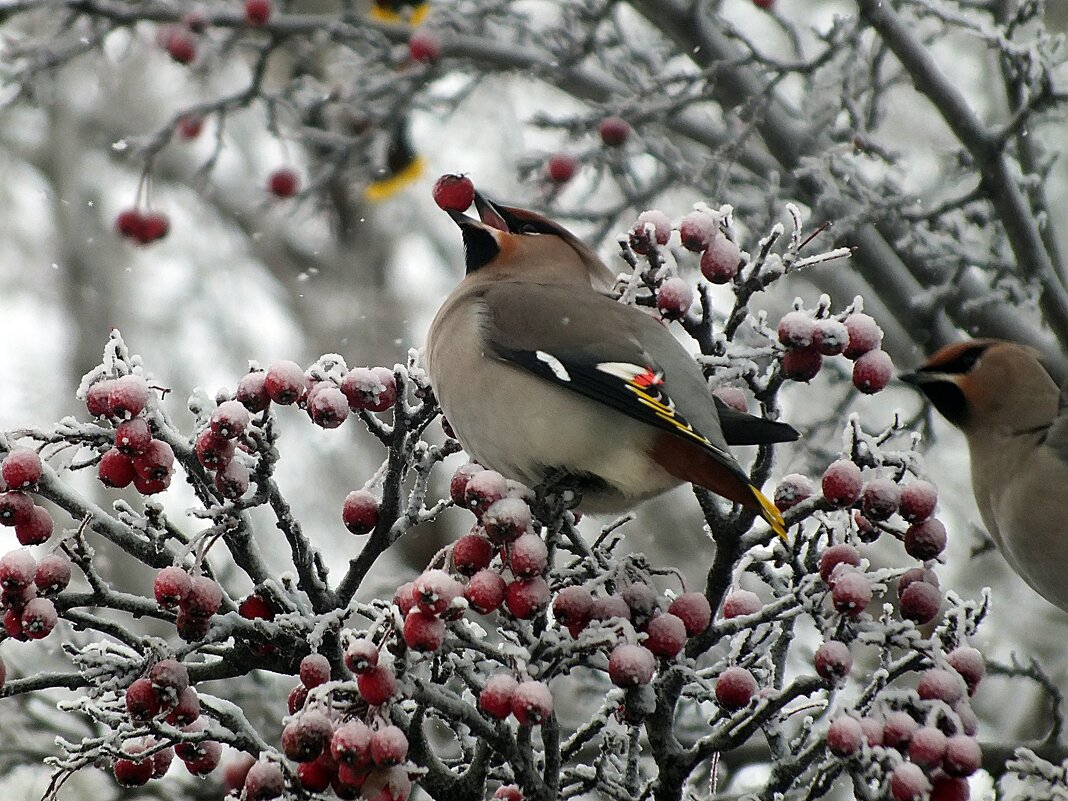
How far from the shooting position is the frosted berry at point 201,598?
6.72ft

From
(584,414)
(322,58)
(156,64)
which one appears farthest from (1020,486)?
(156,64)

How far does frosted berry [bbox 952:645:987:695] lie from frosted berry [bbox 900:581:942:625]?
7 centimetres

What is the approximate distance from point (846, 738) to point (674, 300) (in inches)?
31.1

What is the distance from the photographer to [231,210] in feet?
32.3

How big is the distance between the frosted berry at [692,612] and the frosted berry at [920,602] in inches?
12.6

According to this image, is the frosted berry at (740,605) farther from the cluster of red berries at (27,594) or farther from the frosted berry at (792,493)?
the cluster of red berries at (27,594)

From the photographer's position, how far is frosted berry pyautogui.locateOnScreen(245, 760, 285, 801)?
6.73 ft

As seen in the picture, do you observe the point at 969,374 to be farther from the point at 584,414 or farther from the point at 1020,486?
the point at 584,414

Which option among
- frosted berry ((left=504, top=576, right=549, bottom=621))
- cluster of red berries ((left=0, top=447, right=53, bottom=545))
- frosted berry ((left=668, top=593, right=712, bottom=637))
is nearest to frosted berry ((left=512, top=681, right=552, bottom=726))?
frosted berry ((left=504, top=576, right=549, bottom=621))

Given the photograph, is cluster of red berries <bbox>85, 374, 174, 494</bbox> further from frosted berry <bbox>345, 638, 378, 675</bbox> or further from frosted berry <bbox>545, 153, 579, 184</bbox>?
frosted berry <bbox>545, 153, 579, 184</bbox>

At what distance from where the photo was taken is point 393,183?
718cm

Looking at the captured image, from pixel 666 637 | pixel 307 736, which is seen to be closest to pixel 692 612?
pixel 666 637

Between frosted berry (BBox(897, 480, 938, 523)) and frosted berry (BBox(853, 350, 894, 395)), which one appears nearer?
frosted berry (BBox(897, 480, 938, 523))

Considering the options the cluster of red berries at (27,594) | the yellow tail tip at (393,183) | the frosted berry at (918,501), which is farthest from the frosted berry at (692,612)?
the yellow tail tip at (393,183)
